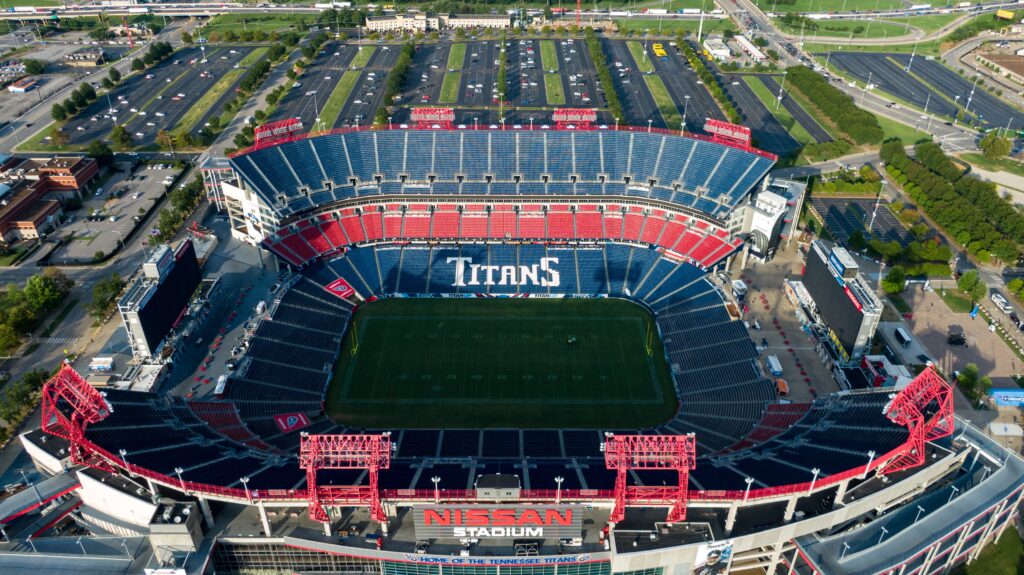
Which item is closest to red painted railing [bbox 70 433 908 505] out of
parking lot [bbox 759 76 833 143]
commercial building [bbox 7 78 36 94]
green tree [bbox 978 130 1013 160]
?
parking lot [bbox 759 76 833 143]

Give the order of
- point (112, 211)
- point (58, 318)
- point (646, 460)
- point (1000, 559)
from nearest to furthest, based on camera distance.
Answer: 1. point (646, 460)
2. point (1000, 559)
3. point (58, 318)
4. point (112, 211)

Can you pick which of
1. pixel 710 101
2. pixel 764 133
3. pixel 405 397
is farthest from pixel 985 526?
pixel 710 101

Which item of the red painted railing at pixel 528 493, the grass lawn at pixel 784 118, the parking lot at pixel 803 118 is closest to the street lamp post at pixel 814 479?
the red painted railing at pixel 528 493

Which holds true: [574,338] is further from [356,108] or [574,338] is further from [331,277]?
[356,108]

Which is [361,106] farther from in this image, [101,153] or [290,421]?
[290,421]

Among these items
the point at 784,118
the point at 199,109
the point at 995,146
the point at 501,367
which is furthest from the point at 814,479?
the point at 199,109

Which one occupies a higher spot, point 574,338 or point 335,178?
point 335,178
